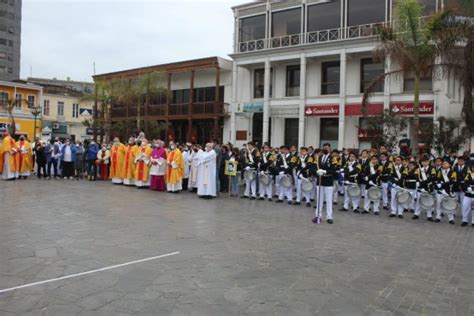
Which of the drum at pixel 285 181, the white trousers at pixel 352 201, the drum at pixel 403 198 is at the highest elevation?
the drum at pixel 285 181

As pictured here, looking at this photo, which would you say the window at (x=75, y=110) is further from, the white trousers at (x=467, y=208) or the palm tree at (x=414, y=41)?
the white trousers at (x=467, y=208)

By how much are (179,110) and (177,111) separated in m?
0.20

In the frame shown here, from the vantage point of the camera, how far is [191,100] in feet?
117

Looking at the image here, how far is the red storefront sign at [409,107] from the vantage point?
2546 cm

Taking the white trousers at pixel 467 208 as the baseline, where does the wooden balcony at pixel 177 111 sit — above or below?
above

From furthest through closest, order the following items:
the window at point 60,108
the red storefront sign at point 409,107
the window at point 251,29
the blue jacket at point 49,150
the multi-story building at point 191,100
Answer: the window at point 60,108
the multi-story building at point 191,100
the window at point 251,29
the red storefront sign at point 409,107
the blue jacket at point 49,150

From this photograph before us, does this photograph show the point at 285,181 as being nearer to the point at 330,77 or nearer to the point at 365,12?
the point at 330,77

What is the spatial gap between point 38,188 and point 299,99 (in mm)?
19285

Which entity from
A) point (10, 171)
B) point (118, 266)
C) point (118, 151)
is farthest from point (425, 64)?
point (10, 171)

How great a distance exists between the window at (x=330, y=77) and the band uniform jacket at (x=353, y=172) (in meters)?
17.2

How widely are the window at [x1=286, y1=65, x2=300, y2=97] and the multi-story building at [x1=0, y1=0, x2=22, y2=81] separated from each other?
250 feet

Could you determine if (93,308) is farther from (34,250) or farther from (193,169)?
(193,169)

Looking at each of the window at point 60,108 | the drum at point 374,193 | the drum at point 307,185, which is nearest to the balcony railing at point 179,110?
the drum at point 307,185

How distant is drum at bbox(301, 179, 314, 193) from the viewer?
13898 mm
